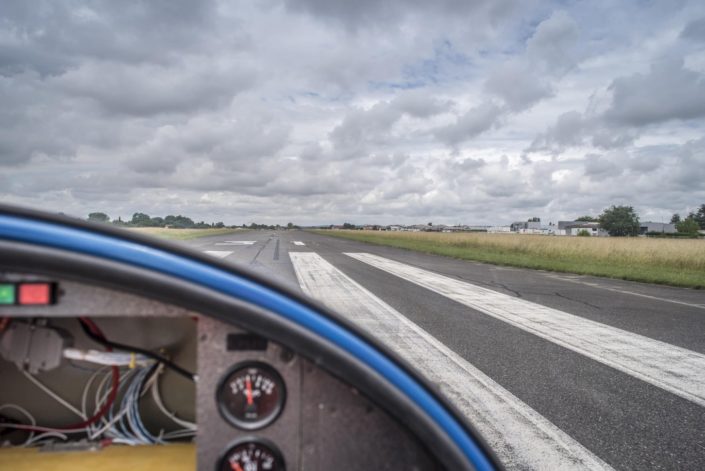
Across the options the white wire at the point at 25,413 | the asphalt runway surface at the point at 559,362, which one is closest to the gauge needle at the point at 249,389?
the asphalt runway surface at the point at 559,362

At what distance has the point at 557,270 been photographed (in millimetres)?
18156

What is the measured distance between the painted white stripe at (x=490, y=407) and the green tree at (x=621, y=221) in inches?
4342

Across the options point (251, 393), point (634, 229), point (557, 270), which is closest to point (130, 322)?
point (251, 393)

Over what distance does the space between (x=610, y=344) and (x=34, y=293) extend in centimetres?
674

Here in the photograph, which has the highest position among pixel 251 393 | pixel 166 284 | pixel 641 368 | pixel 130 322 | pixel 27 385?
pixel 166 284

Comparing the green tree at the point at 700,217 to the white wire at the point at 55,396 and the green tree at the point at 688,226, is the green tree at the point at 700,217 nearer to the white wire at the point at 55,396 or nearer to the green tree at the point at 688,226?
the green tree at the point at 688,226

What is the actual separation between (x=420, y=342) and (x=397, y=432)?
4.98 metres

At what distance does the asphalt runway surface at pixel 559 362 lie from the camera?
3.32m

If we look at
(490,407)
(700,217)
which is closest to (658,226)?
(700,217)

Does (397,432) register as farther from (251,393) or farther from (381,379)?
(251,393)

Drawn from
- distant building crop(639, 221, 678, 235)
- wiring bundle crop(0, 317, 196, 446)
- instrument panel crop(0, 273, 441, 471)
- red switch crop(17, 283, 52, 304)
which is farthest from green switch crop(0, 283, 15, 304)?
distant building crop(639, 221, 678, 235)

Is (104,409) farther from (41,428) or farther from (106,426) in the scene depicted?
(41,428)

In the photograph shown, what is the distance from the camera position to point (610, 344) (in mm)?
6293

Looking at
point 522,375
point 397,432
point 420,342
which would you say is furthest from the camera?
point 420,342
